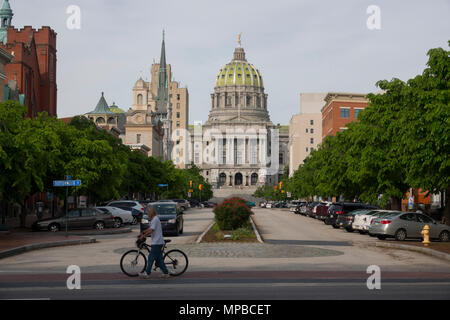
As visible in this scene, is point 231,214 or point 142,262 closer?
point 142,262

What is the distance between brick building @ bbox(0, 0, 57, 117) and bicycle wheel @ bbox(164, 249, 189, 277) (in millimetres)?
47034

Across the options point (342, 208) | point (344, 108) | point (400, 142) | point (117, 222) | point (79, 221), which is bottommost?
point (117, 222)

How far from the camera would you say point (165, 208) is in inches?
1375

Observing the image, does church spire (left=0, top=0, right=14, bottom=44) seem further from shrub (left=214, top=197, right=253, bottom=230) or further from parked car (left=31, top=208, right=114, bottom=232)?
shrub (left=214, top=197, right=253, bottom=230)

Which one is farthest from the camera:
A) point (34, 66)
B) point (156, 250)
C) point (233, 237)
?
point (34, 66)

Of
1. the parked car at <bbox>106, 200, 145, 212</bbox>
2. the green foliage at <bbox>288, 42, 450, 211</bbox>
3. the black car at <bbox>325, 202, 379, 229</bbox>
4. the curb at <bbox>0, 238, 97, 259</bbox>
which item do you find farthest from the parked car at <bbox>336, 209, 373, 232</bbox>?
the parked car at <bbox>106, 200, 145, 212</bbox>

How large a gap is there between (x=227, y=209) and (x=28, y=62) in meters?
37.1

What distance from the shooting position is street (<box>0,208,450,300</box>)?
13.5m

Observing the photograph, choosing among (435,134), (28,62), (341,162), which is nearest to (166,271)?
(435,134)

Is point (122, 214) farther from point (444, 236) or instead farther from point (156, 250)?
point (156, 250)

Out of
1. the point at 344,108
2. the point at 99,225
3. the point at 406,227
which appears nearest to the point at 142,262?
the point at 406,227

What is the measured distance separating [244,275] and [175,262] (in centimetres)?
174
